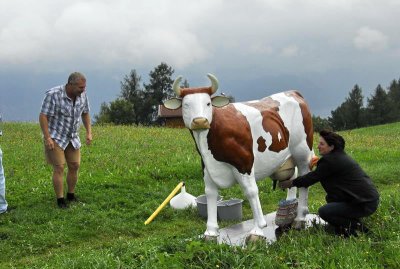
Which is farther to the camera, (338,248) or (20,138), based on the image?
(20,138)

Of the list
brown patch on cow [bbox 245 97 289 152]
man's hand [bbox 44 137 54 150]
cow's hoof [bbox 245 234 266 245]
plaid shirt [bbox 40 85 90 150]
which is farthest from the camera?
plaid shirt [bbox 40 85 90 150]

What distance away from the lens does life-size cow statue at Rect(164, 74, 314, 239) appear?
5.62 meters

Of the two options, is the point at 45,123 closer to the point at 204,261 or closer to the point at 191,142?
the point at 204,261

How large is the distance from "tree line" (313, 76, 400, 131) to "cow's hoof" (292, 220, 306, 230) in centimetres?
6490

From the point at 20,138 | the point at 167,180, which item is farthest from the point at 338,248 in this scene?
the point at 20,138

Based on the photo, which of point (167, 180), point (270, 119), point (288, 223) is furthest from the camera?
point (167, 180)

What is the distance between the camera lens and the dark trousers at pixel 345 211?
6.04 m

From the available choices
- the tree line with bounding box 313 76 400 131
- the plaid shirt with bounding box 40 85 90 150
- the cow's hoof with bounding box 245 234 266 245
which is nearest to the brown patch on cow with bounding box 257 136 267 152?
the cow's hoof with bounding box 245 234 266 245

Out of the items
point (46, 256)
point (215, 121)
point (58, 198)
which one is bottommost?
point (46, 256)

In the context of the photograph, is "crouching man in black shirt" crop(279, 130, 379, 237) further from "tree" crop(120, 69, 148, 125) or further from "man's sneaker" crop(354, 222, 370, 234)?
"tree" crop(120, 69, 148, 125)

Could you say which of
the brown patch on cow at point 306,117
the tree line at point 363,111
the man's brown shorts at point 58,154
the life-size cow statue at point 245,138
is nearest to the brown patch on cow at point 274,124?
the life-size cow statue at point 245,138

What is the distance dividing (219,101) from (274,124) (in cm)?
90

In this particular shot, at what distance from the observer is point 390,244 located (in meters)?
5.51

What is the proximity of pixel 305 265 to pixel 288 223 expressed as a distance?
1.67m
